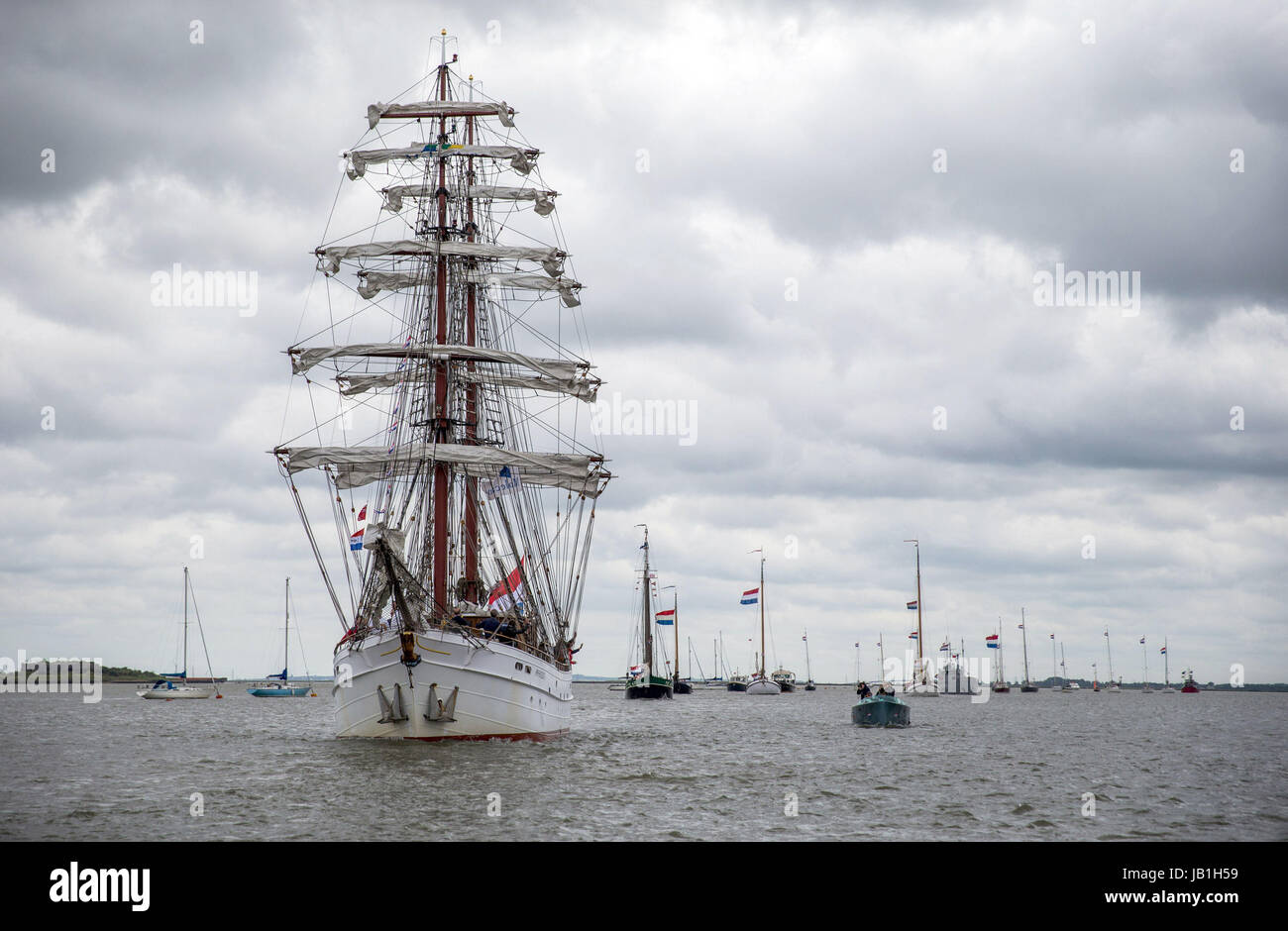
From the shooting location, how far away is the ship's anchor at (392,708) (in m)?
44.8

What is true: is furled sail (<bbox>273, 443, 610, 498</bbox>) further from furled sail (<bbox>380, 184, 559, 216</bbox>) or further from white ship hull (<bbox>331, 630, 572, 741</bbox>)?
furled sail (<bbox>380, 184, 559, 216</bbox>)

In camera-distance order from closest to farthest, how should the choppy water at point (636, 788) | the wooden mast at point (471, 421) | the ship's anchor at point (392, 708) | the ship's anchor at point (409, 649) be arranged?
the choppy water at point (636, 788) → the ship's anchor at point (409, 649) → the ship's anchor at point (392, 708) → the wooden mast at point (471, 421)

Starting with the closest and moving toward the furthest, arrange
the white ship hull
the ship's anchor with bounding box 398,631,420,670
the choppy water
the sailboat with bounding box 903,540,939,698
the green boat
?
1. the choppy water
2. the ship's anchor with bounding box 398,631,420,670
3. the white ship hull
4. the green boat
5. the sailboat with bounding box 903,540,939,698

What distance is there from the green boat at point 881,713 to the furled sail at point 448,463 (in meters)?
25.8

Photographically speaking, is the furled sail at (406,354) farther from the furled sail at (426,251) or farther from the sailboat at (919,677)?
the sailboat at (919,677)

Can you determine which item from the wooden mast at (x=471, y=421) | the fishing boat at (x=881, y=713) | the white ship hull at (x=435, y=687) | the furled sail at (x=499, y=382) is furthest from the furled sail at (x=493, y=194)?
the fishing boat at (x=881, y=713)

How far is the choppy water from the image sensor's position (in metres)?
27.0

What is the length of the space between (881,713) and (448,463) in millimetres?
35004

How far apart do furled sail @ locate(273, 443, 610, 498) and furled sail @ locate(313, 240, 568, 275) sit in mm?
9609

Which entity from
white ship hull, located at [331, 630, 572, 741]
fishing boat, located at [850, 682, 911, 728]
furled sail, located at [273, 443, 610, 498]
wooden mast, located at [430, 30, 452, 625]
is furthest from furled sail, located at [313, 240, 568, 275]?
fishing boat, located at [850, 682, 911, 728]

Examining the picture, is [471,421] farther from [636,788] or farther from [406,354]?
[636,788]

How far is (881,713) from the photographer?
75.2 m
